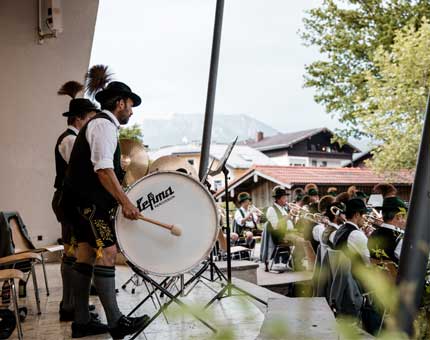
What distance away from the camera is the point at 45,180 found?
23.2ft

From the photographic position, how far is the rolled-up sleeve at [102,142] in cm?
278

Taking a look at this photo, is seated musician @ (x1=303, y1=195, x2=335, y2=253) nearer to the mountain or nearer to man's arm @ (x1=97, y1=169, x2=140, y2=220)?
the mountain

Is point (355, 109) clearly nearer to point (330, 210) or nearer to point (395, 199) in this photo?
point (330, 210)

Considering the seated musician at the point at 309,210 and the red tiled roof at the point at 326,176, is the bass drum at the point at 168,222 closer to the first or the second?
the seated musician at the point at 309,210

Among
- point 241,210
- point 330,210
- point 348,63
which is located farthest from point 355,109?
point 330,210

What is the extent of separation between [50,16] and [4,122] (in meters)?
1.46

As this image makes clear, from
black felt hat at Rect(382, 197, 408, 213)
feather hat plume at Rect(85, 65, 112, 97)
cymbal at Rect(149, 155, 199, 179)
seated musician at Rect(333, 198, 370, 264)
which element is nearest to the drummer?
feather hat plume at Rect(85, 65, 112, 97)

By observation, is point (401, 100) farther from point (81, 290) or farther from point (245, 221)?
point (81, 290)

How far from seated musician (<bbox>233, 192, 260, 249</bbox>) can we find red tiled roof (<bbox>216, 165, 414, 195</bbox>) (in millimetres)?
6449

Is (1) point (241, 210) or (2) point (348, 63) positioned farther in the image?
(2) point (348, 63)

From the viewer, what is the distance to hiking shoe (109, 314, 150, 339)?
2.89 metres

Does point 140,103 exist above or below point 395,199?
above

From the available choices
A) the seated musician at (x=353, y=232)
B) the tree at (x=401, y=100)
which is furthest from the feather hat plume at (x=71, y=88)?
the tree at (x=401, y=100)

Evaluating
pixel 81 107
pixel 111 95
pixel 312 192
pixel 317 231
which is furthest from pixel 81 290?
pixel 312 192
